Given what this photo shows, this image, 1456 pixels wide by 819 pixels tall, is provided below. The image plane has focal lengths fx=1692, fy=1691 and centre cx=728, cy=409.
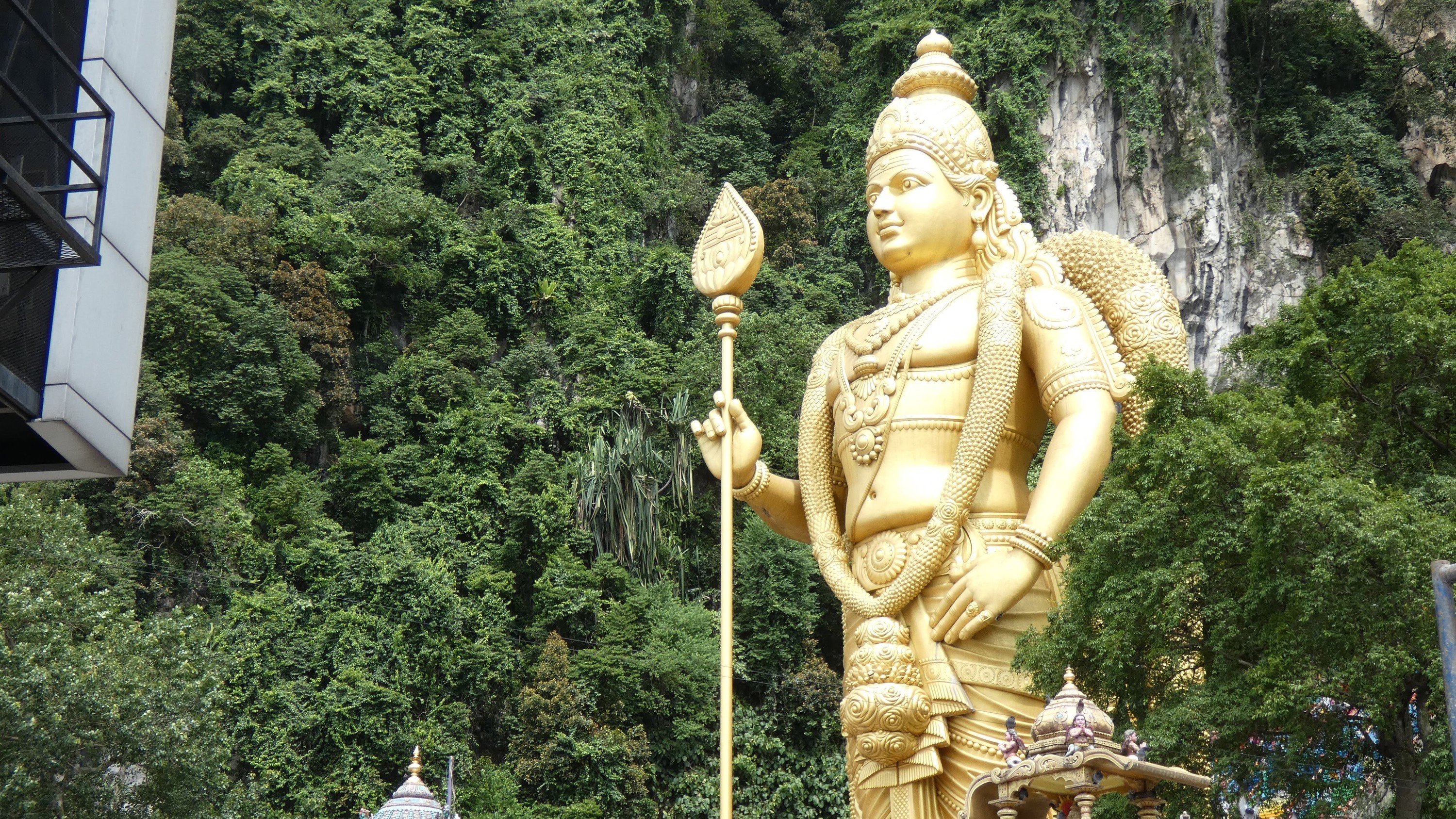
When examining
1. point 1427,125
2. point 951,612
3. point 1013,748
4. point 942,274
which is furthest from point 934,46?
point 1427,125

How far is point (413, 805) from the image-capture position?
10.1 m

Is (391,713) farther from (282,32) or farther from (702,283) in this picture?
(282,32)

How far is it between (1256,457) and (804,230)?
15.5 meters

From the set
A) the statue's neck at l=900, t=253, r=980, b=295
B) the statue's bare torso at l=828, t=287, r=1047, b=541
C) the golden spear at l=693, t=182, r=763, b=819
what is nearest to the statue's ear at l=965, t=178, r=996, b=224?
the statue's neck at l=900, t=253, r=980, b=295

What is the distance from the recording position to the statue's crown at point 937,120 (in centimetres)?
927

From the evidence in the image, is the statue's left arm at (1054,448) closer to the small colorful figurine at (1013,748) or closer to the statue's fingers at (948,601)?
the statue's fingers at (948,601)

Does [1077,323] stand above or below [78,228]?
below

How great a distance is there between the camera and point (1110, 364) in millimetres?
8883

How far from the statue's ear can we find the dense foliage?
7.93 meters

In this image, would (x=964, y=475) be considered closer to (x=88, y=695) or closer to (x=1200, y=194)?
(x=88, y=695)

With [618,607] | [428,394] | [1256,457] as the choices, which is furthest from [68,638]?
[1256,457]

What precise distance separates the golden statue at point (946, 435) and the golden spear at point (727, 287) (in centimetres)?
4

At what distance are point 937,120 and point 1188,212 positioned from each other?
14197mm

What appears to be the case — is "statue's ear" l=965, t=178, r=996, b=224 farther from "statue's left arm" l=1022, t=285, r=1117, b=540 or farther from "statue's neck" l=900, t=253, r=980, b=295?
Result: "statue's left arm" l=1022, t=285, r=1117, b=540
